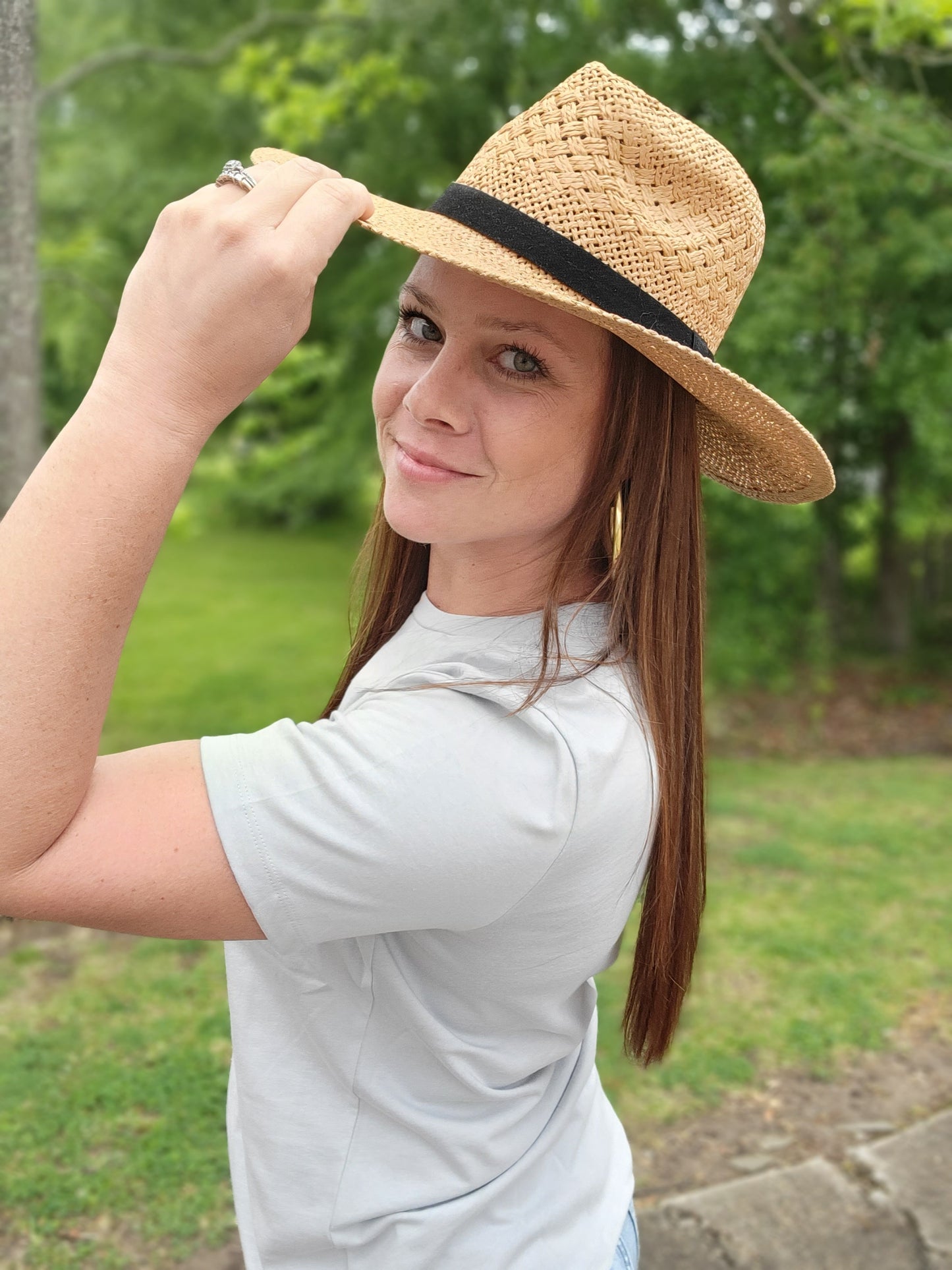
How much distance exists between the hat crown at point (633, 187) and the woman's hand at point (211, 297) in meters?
0.40

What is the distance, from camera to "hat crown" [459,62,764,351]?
133 cm

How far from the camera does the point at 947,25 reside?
18.0 ft

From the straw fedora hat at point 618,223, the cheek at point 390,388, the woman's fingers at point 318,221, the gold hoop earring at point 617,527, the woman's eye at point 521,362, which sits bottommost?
the gold hoop earring at point 617,527

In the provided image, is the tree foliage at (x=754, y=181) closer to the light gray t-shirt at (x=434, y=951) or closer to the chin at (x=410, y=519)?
the chin at (x=410, y=519)

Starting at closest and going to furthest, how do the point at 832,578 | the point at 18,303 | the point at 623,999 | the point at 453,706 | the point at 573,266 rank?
the point at 453,706
the point at 573,266
the point at 18,303
the point at 623,999
the point at 832,578

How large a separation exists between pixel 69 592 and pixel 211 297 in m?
0.28

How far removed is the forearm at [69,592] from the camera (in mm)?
974

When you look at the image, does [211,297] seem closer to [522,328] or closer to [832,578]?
[522,328]

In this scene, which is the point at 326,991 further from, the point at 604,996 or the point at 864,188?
the point at 864,188

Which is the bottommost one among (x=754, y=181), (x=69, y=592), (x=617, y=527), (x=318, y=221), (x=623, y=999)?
(x=623, y=999)

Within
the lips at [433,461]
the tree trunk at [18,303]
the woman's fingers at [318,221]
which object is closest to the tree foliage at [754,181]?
the tree trunk at [18,303]

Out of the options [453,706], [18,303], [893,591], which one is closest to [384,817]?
[453,706]

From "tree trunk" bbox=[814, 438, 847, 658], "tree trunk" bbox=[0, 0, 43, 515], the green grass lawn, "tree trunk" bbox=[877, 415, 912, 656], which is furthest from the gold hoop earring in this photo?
"tree trunk" bbox=[877, 415, 912, 656]

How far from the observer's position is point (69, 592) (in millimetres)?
984
